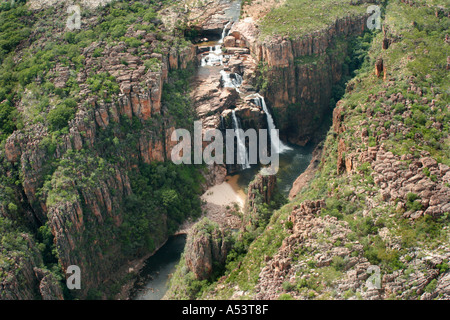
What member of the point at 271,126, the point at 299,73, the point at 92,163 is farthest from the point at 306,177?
the point at 92,163

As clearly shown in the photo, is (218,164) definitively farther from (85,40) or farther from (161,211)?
(85,40)

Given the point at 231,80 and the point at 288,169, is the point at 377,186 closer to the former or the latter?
the point at 288,169

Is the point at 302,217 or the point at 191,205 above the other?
the point at 302,217

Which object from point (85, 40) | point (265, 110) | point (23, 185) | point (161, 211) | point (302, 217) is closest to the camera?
point (302, 217)

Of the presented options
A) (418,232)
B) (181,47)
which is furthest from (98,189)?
(418,232)

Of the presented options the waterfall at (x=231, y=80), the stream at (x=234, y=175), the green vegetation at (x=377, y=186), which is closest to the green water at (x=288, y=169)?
the stream at (x=234, y=175)

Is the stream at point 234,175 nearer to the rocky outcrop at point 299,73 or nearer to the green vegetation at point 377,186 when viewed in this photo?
the rocky outcrop at point 299,73
